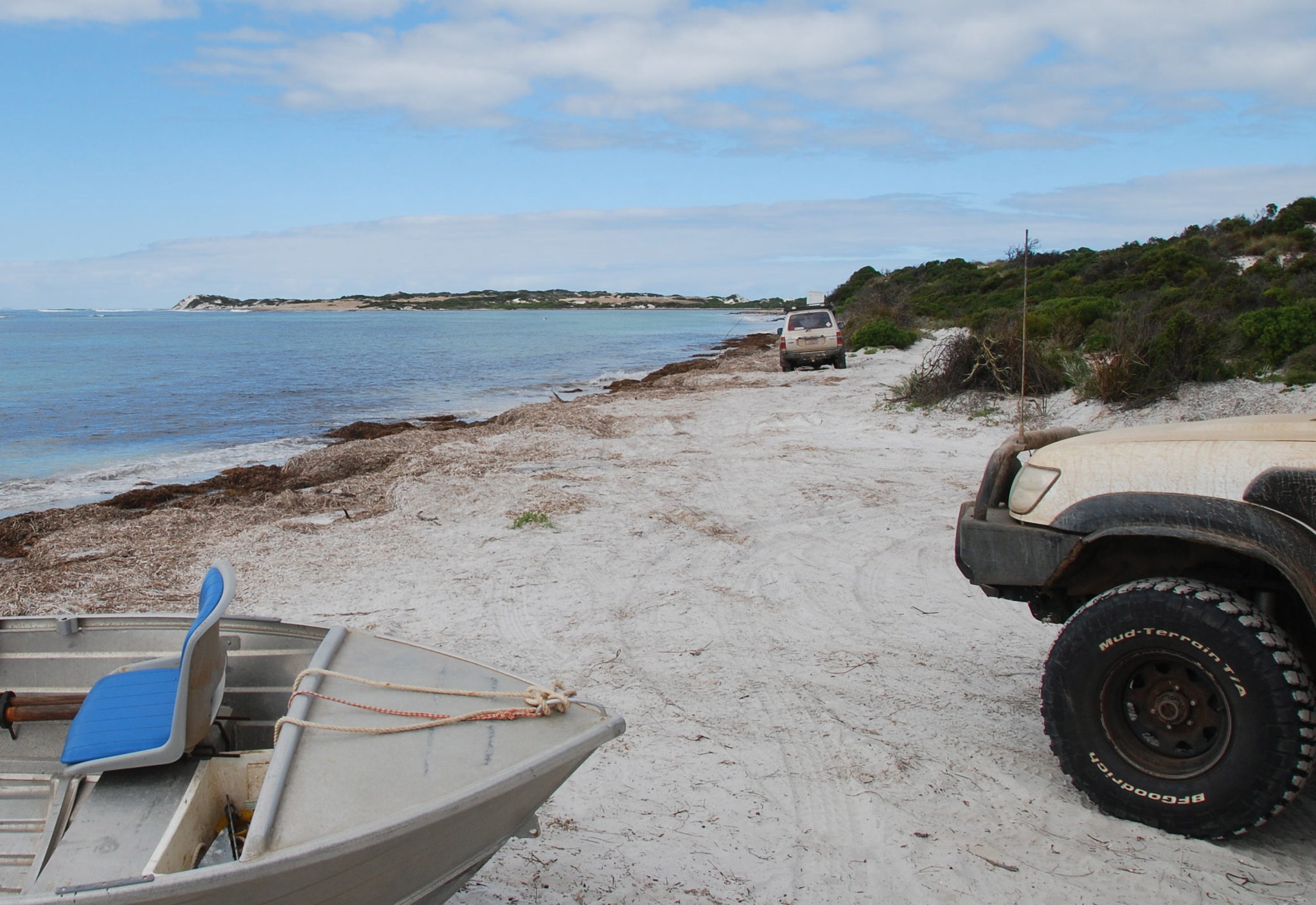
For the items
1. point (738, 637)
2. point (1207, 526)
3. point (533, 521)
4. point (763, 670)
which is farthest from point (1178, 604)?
point (533, 521)

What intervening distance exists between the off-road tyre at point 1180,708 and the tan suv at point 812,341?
2320cm

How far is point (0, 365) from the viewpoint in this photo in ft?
162

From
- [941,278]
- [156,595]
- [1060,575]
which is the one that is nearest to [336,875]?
[1060,575]

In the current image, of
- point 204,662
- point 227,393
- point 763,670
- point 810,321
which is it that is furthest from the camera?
point 227,393

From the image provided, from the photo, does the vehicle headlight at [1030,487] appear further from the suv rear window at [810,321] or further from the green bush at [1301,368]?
the suv rear window at [810,321]

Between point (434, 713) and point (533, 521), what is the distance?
6059 mm

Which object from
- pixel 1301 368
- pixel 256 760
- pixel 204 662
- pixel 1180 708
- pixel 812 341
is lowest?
pixel 256 760

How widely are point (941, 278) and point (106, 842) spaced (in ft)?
188

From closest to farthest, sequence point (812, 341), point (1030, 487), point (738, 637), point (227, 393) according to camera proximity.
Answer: point (1030, 487)
point (738, 637)
point (812, 341)
point (227, 393)

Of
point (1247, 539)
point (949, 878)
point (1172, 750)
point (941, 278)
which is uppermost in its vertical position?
point (941, 278)

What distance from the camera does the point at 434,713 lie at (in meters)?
3.06

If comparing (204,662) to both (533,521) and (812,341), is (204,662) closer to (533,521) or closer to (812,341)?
(533,521)

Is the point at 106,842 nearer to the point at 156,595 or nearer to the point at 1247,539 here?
the point at 1247,539

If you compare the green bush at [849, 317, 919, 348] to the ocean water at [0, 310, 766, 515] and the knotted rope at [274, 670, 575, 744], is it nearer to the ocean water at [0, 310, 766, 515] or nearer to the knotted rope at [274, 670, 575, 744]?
the ocean water at [0, 310, 766, 515]
